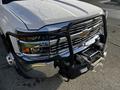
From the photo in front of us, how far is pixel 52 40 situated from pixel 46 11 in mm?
662

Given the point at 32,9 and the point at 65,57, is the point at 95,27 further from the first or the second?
the point at 32,9

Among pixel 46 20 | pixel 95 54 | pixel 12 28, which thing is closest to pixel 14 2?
pixel 12 28

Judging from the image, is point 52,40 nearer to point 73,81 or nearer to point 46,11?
point 46,11

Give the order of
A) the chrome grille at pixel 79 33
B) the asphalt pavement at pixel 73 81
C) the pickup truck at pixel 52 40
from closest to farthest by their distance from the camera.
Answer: the pickup truck at pixel 52 40, the chrome grille at pixel 79 33, the asphalt pavement at pixel 73 81

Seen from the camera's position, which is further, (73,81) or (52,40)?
(73,81)

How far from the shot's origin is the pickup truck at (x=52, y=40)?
2773 millimetres

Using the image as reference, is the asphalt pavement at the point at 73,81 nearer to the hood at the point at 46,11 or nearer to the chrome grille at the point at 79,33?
the chrome grille at the point at 79,33

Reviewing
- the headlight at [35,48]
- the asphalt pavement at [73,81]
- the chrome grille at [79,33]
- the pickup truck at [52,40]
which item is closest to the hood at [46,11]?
the pickup truck at [52,40]

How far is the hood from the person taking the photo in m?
2.87

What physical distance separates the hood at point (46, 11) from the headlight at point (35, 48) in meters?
Result: 0.25

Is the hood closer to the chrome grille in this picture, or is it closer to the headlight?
the chrome grille

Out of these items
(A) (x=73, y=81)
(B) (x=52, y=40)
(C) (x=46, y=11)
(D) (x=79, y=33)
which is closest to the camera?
(B) (x=52, y=40)

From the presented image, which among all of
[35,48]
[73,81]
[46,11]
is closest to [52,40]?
[35,48]

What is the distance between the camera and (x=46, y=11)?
3230 millimetres
